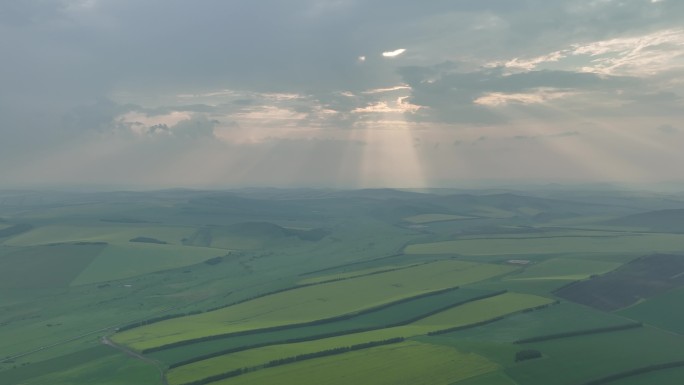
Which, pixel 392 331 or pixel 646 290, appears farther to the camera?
pixel 646 290

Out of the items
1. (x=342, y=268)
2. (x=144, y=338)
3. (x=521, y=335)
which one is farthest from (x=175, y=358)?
(x=342, y=268)

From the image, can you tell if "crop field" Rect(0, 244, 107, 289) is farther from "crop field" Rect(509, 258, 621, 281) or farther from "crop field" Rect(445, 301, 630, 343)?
"crop field" Rect(509, 258, 621, 281)

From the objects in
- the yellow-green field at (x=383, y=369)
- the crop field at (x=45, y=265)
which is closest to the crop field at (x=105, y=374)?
the yellow-green field at (x=383, y=369)

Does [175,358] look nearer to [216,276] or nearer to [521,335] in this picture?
[521,335]

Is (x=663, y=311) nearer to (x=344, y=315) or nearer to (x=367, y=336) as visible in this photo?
(x=367, y=336)

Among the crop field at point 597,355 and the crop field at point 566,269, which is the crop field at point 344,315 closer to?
the crop field at point 597,355

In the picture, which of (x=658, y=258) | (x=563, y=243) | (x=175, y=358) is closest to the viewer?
(x=175, y=358)
